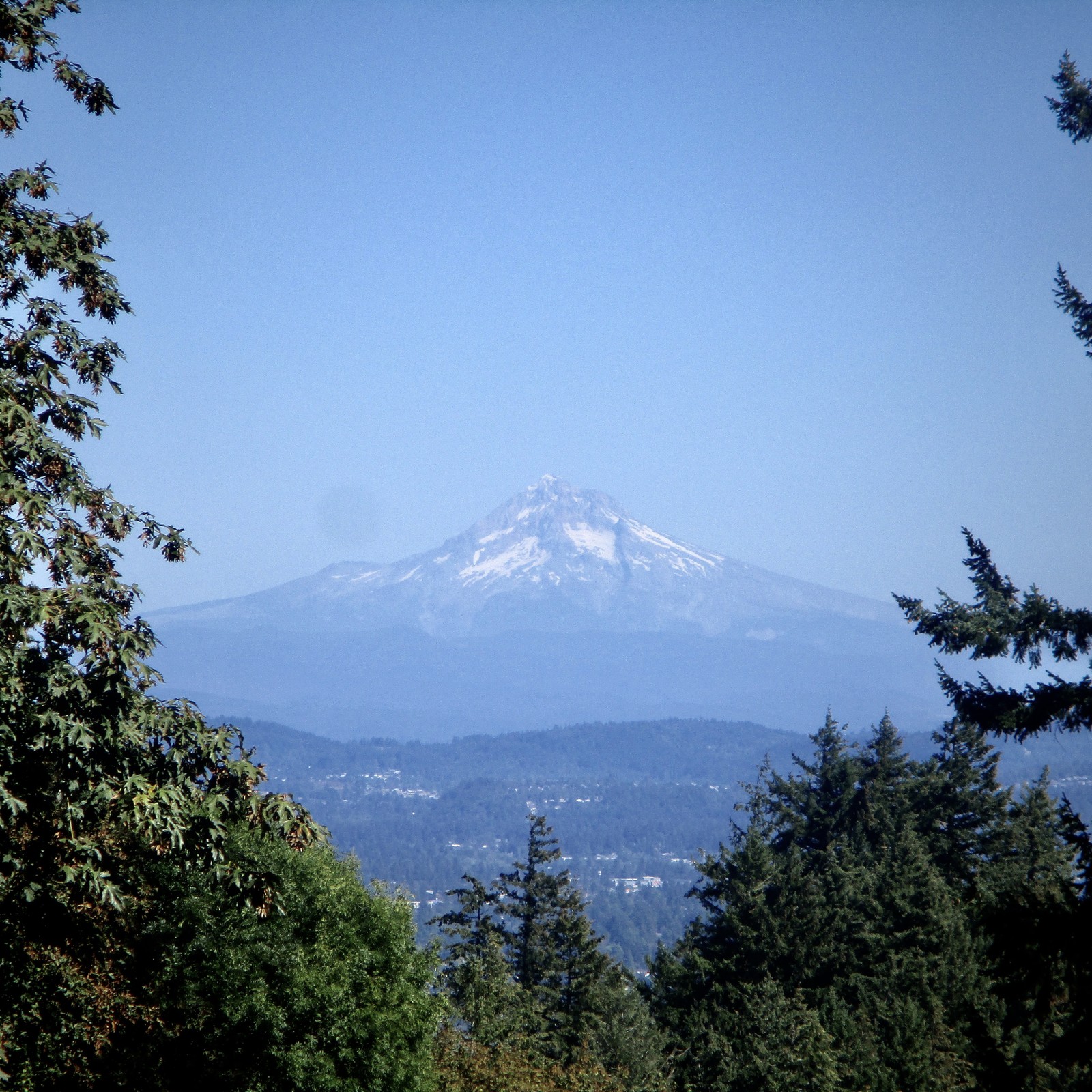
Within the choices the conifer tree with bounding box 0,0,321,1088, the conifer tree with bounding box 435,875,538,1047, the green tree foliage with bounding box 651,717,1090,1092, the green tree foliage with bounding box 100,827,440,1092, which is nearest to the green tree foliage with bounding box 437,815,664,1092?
the conifer tree with bounding box 435,875,538,1047

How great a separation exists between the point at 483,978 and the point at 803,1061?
1088 cm

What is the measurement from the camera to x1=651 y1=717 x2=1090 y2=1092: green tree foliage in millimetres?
23281

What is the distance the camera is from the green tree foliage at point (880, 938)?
917 inches

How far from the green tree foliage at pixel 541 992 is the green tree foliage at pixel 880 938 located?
8.75ft

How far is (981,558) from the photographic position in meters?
15.1

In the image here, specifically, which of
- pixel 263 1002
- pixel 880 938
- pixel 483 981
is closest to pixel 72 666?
pixel 263 1002

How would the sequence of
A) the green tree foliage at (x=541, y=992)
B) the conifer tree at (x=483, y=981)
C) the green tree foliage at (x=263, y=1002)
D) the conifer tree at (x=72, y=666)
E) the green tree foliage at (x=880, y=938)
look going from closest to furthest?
the conifer tree at (x=72, y=666)
the green tree foliage at (x=263, y=1002)
the green tree foliage at (x=880, y=938)
the green tree foliage at (x=541, y=992)
the conifer tree at (x=483, y=981)

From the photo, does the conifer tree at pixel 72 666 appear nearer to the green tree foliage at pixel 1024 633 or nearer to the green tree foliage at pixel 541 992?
the green tree foliage at pixel 1024 633

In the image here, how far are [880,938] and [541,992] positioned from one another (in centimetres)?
1338

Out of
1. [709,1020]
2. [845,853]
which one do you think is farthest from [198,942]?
[845,853]

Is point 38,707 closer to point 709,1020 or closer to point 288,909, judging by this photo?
point 288,909

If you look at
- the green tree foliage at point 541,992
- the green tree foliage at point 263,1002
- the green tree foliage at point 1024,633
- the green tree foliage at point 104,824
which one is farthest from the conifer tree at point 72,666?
the green tree foliage at point 541,992

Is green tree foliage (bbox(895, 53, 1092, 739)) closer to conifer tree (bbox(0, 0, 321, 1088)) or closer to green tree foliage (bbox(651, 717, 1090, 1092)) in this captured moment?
green tree foliage (bbox(651, 717, 1090, 1092))

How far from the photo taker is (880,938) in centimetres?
4009
